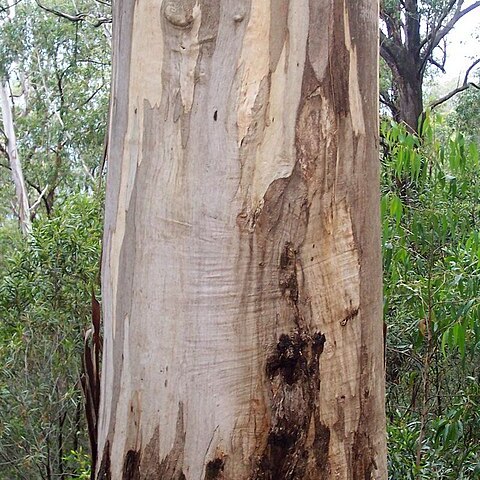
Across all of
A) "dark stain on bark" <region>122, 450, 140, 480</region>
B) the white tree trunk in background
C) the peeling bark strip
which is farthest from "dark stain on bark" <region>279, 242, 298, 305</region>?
the white tree trunk in background

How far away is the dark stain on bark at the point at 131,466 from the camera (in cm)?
82

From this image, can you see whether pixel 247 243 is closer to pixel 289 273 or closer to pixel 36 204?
pixel 289 273

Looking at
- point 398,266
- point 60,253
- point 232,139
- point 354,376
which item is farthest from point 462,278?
point 60,253

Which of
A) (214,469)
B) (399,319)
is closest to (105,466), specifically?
(214,469)

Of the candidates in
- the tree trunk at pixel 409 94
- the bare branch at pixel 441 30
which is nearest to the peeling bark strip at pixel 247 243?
the tree trunk at pixel 409 94

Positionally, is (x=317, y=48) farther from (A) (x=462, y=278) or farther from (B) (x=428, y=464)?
(B) (x=428, y=464)

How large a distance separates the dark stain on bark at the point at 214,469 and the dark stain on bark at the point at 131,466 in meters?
0.09

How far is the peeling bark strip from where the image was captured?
769mm

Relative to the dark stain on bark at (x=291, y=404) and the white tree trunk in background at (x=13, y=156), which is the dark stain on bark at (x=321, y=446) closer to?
the dark stain on bark at (x=291, y=404)

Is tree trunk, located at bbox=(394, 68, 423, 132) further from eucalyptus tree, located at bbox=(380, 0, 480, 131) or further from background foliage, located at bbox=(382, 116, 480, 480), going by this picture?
background foliage, located at bbox=(382, 116, 480, 480)

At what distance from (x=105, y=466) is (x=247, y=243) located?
36cm

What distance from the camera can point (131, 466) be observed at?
0.82 metres

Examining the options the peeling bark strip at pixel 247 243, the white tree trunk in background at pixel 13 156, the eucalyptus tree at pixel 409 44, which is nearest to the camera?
the peeling bark strip at pixel 247 243

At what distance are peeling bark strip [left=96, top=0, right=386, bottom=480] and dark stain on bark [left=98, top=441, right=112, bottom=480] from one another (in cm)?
6
